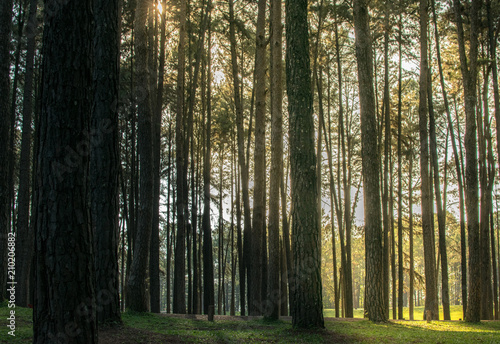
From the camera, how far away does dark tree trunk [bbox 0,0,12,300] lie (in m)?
8.90

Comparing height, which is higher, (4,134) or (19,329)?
(4,134)

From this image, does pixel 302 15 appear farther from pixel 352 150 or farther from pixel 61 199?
pixel 352 150

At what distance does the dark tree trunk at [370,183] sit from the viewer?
9977mm

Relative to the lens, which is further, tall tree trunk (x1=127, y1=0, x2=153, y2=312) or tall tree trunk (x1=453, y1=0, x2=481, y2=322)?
tall tree trunk (x1=453, y1=0, x2=481, y2=322)

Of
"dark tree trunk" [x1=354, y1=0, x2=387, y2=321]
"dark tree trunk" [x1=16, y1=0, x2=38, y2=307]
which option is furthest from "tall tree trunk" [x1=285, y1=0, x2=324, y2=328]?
"dark tree trunk" [x1=16, y1=0, x2=38, y2=307]

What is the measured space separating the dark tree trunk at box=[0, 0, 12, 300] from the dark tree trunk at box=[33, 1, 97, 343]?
624 centimetres

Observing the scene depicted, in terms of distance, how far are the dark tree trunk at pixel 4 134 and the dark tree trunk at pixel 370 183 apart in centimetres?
862

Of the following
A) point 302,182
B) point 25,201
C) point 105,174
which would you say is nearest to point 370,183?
point 302,182

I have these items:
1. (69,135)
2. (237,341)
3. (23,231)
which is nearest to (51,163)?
(69,135)

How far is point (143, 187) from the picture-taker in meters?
10.5

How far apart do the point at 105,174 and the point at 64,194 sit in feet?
9.72

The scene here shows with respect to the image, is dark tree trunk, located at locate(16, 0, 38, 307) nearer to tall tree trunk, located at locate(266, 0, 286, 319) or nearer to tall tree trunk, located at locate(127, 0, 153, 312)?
tall tree trunk, located at locate(127, 0, 153, 312)

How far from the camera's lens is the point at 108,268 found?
6.56 m

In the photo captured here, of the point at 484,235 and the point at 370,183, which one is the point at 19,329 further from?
the point at 484,235
